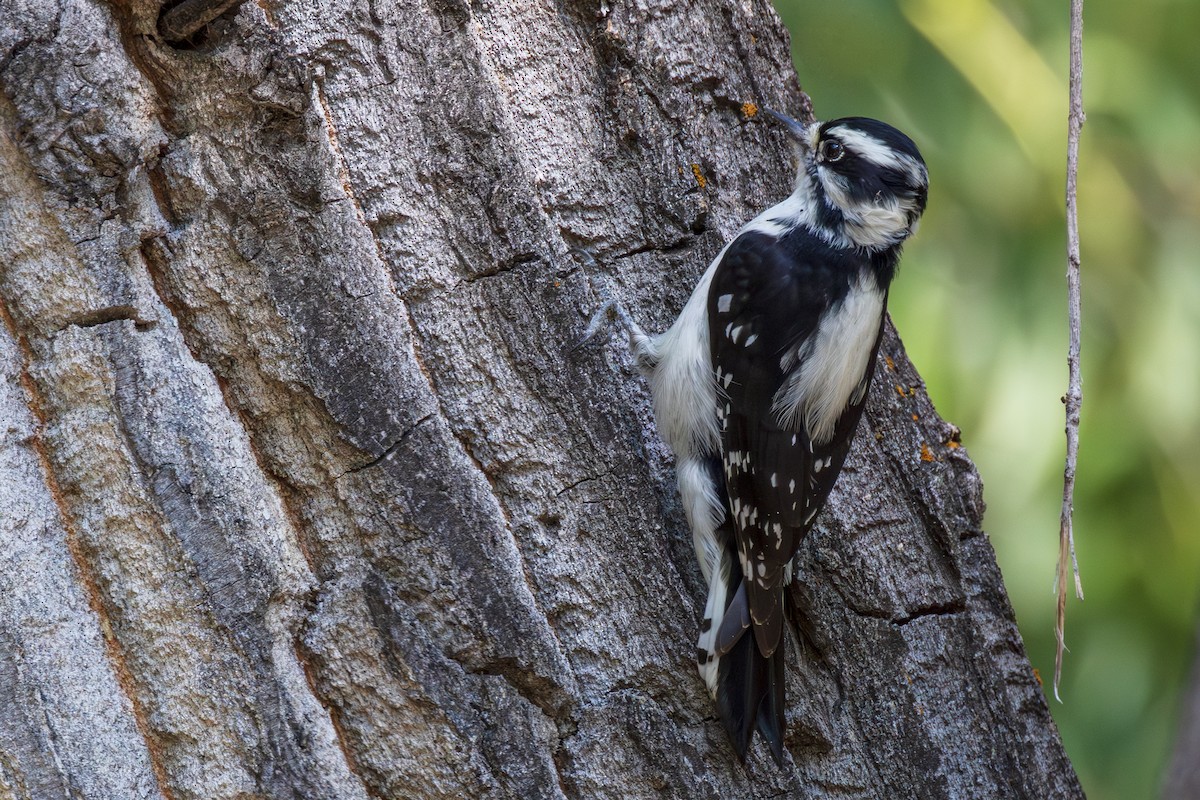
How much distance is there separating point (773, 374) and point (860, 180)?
467mm

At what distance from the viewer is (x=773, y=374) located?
6.89ft

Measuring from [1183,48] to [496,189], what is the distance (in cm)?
284

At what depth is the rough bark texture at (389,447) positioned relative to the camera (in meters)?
1.59

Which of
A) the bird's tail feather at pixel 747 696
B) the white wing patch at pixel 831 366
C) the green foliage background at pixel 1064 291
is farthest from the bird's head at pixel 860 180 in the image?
the green foliage background at pixel 1064 291

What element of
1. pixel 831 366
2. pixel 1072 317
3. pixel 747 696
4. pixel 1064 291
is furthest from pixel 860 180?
pixel 1064 291

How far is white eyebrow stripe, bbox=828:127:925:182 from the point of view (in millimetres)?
2123

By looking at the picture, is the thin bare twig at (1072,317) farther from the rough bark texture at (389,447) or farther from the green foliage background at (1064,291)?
the green foliage background at (1064,291)

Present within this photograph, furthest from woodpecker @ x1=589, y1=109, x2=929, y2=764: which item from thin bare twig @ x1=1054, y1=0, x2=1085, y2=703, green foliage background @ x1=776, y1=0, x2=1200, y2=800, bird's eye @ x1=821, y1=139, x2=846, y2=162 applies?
green foliage background @ x1=776, y1=0, x2=1200, y2=800

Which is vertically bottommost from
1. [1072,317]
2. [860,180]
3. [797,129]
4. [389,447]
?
[1072,317]

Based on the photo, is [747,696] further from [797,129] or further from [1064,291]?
[1064,291]

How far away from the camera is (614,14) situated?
1887mm

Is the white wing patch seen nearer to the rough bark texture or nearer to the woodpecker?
the woodpecker

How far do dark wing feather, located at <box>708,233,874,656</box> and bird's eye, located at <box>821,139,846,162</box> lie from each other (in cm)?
18


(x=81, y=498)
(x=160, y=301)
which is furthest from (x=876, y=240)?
(x=81, y=498)
